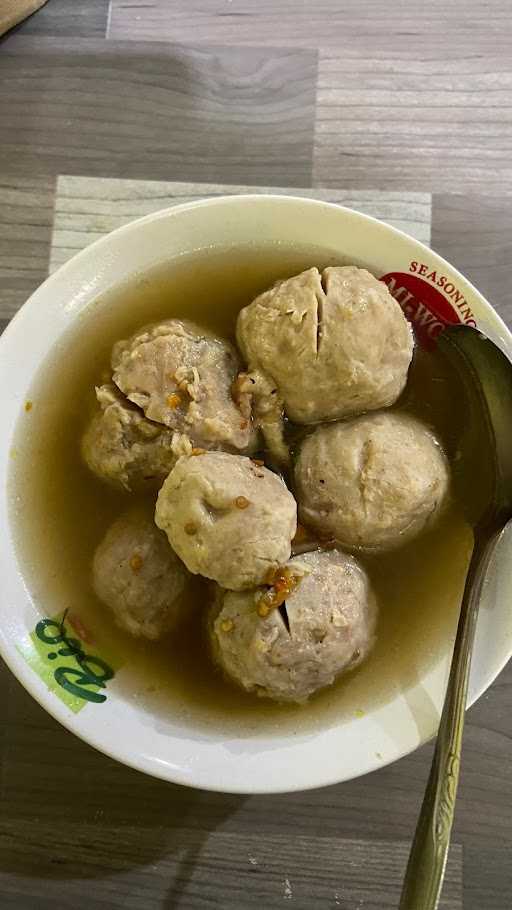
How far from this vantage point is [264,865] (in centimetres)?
143

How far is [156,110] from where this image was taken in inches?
63.0

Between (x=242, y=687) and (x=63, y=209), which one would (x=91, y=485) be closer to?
(x=242, y=687)

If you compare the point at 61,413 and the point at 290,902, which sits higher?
the point at 61,413

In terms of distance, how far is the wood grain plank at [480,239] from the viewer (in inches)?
60.3

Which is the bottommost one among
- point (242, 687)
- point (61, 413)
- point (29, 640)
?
point (242, 687)

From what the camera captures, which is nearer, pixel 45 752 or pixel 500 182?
pixel 45 752

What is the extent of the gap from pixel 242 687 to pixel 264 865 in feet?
1.22

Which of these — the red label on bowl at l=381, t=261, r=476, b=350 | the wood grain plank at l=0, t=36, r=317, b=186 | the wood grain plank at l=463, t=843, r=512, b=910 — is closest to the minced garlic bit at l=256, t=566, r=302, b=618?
the red label on bowl at l=381, t=261, r=476, b=350

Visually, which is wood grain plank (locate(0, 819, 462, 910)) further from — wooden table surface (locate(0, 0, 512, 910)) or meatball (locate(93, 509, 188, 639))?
meatball (locate(93, 509, 188, 639))

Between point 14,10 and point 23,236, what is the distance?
0.45 m

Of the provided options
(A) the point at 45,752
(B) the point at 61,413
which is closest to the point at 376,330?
(B) the point at 61,413

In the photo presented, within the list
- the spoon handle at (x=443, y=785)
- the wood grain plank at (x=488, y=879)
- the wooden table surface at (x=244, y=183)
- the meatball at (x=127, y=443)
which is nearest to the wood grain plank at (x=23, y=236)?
the wooden table surface at (x=244, y=183)

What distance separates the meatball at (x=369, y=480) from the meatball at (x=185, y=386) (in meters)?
0.13

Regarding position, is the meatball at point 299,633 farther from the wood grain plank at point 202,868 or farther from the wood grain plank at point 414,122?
the wood grain plank at point 414,122
